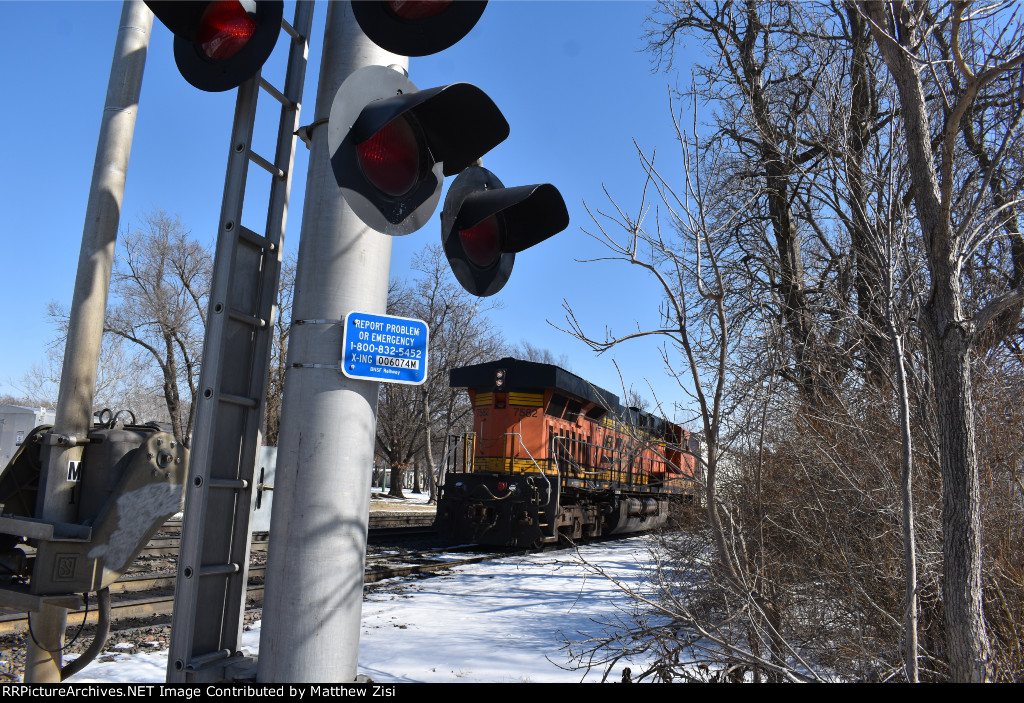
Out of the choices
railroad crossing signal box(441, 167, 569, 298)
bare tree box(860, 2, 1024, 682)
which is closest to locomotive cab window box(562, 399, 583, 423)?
bare tree box(860, 2, 1024, 682)

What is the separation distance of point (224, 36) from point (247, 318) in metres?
1.12

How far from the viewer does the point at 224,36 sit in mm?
2666

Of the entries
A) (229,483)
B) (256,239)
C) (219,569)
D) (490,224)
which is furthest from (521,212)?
(219,569)

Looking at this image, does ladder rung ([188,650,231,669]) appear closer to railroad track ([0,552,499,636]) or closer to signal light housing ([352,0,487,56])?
signal light housing ([352,0,487,56])

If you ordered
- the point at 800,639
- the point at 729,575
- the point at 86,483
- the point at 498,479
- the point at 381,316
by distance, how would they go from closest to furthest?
the point at 381,316, the point at 86,483, the point at 729,575, the point at 800,639, the point at 498,479

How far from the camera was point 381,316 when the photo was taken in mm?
2723

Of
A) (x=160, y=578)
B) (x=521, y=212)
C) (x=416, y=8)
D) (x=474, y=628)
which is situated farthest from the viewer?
(x=160, y=578)

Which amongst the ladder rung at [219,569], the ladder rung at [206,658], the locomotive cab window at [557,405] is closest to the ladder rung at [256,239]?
the ladder rung at [219,569]

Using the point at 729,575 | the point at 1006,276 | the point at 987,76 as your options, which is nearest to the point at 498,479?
the point at 1006,276

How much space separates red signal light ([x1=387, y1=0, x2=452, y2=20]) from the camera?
2.48m

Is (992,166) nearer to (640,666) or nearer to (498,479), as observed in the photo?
(640,666)

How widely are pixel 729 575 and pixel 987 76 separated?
10.5ft

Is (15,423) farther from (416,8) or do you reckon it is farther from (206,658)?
(416,8)

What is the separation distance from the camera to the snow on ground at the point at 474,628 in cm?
519
